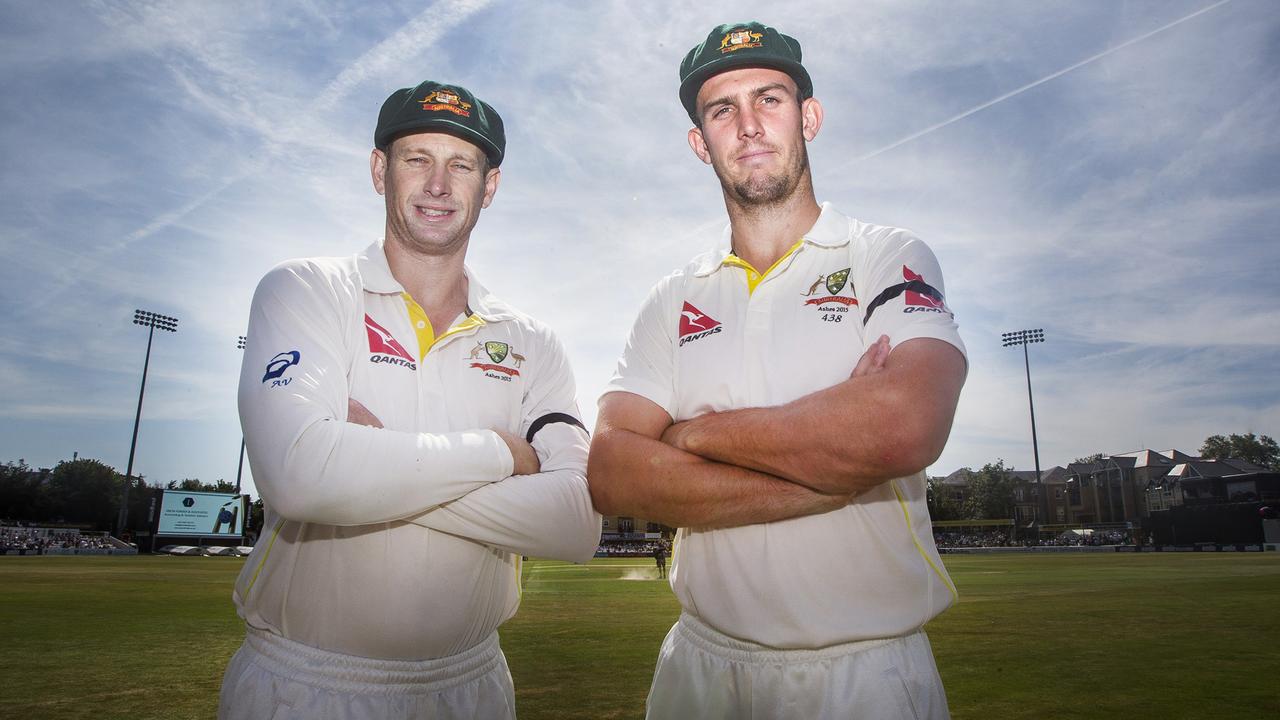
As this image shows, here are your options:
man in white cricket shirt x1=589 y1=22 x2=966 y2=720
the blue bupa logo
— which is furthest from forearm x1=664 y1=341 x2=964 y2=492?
the blue bupa logo

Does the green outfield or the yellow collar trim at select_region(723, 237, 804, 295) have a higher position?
the yellow collar trim at select_region(723, 237, 804, 295)

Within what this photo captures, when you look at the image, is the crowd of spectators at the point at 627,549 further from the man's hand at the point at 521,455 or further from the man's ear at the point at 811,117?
the man's ear at the point at 811,117

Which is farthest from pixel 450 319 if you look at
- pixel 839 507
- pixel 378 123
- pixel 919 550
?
pixel 919 550

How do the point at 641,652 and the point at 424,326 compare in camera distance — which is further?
the point at 641,652

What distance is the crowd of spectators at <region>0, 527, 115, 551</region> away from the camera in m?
51.4

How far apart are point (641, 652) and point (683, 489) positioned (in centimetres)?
905

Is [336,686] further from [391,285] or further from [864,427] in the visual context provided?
[864,427]

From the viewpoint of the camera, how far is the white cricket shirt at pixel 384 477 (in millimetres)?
2523

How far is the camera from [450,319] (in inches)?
128

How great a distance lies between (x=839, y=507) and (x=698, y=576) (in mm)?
570

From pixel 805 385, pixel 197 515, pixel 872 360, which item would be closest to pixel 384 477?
pixel 805 385

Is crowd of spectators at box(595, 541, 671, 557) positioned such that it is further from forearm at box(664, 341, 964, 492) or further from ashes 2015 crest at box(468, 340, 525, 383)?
forearm at box(664, 341, 964, 492)

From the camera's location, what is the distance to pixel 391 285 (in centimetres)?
312

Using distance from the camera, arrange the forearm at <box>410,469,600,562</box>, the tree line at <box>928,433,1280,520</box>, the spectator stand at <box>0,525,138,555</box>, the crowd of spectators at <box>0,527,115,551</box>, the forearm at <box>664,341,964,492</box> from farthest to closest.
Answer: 1. the tree line at <box>928,433,1280,520</box>
2. the crowd of spectators at <box>0,527,115,551</box>
3. the spectator stand at <box>0,525,138,555</box>
4. the forearm at <box>410,469,600,562</box>
5. the forearm at <box>664,341,964,492</box>
